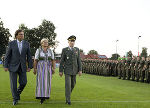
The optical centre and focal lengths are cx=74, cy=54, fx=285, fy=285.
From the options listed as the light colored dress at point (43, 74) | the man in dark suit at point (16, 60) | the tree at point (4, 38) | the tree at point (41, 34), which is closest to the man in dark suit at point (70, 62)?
the light colored dress at point (43, 74)

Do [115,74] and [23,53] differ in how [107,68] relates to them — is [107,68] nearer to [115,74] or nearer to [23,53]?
[115,74]

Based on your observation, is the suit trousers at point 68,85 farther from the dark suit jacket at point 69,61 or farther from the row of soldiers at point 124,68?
the row of soldiers at point 124,68

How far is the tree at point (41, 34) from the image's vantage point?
89.9 metres

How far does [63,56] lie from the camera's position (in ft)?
27.2

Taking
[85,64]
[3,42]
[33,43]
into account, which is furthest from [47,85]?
[33,43]

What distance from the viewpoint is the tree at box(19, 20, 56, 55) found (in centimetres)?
8994

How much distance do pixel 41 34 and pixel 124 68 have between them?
2786 inches

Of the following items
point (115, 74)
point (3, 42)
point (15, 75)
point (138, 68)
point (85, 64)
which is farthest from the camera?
point (3, 42)

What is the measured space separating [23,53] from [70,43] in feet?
4.54

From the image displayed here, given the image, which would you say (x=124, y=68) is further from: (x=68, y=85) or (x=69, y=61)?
(x=68, y=85)

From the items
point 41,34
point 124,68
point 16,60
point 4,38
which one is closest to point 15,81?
point 16,60

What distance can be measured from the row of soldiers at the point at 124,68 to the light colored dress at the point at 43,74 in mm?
11464

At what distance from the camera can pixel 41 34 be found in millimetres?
90812

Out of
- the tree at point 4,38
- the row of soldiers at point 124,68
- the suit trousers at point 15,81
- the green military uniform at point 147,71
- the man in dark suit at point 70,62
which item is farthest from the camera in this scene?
the tree at point 4,38
